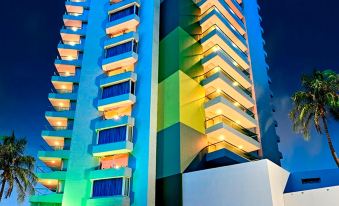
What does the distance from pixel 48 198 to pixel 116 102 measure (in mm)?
14733

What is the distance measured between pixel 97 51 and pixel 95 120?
9.87 metres

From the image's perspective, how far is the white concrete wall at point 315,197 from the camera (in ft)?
82.9

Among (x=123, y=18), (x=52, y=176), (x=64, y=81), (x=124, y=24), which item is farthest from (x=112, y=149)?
(x=64, y=81)

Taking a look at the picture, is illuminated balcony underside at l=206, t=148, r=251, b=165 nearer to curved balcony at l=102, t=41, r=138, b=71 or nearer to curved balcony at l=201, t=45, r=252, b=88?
curved balcony at l=201, t=45, r=252, b=88

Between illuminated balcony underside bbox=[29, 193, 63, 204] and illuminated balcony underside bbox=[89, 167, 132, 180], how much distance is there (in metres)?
8.52

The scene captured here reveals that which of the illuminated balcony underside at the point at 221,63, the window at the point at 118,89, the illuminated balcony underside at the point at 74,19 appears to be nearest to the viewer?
the window at the point at 118,89

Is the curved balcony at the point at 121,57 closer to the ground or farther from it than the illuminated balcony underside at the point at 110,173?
farther from it

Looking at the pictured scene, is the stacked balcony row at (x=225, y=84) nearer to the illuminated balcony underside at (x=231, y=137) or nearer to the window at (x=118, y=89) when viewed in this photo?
the illuminated balcony underside at (x=231, y=137)

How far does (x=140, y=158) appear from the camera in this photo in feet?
108

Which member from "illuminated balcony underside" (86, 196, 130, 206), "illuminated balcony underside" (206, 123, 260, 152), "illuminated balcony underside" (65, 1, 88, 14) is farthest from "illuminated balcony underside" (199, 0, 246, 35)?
"illuminated balcony underside" (86, 196, 130, 206)

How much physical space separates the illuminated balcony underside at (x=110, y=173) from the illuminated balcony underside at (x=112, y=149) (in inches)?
77.2

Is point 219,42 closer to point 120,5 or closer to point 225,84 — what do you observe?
point 225,84

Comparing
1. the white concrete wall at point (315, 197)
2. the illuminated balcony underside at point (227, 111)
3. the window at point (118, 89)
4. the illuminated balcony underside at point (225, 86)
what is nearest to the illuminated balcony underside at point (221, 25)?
the illuminated balcony underside at point (225, 86)

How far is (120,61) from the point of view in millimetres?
39312
